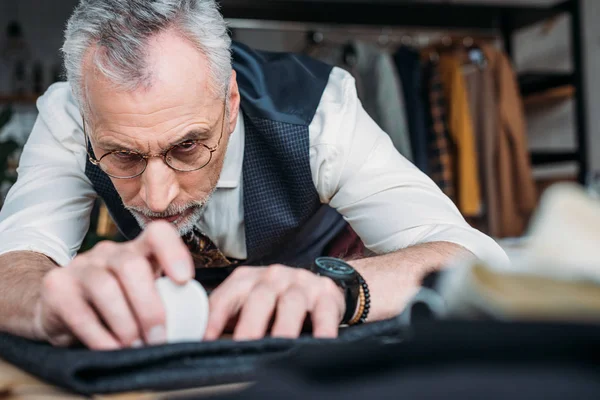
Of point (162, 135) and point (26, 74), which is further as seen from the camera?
point (26, 74)

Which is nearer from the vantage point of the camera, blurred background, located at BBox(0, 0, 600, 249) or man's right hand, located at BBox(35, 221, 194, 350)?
man's right hand, located at BBox(35, 221, 194, 350)

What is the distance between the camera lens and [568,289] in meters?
0.38

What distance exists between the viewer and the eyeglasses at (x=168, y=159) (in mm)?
1246

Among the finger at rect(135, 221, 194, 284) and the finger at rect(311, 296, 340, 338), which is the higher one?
the finger at rect(135, 221, 194, 284)

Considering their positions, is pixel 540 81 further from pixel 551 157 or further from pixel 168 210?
pixel 168 210

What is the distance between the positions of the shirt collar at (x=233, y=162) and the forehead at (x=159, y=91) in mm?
295

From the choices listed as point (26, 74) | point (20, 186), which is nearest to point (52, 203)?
point (20, 186)

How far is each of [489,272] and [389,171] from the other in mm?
1004

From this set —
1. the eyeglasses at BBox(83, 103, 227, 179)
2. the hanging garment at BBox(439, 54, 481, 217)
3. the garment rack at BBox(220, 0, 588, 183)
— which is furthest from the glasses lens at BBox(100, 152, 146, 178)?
the hanging garment at BBox(439, 54, 481, 217)

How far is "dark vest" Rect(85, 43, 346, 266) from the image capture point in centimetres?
148

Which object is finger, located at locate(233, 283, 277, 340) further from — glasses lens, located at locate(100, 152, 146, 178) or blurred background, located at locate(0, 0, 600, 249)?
blurred background, located at locate(0, 0, 600, 249)

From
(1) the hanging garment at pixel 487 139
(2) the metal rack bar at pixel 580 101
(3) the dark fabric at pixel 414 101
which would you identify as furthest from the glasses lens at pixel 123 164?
(2) the metal rack bar at pixel 580 101

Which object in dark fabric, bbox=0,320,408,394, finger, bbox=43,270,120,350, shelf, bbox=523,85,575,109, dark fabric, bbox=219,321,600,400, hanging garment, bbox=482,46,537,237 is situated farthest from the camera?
shelf, bbox=523,85,575,109

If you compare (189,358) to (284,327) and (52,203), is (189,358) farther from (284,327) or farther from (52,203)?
(52,203)
